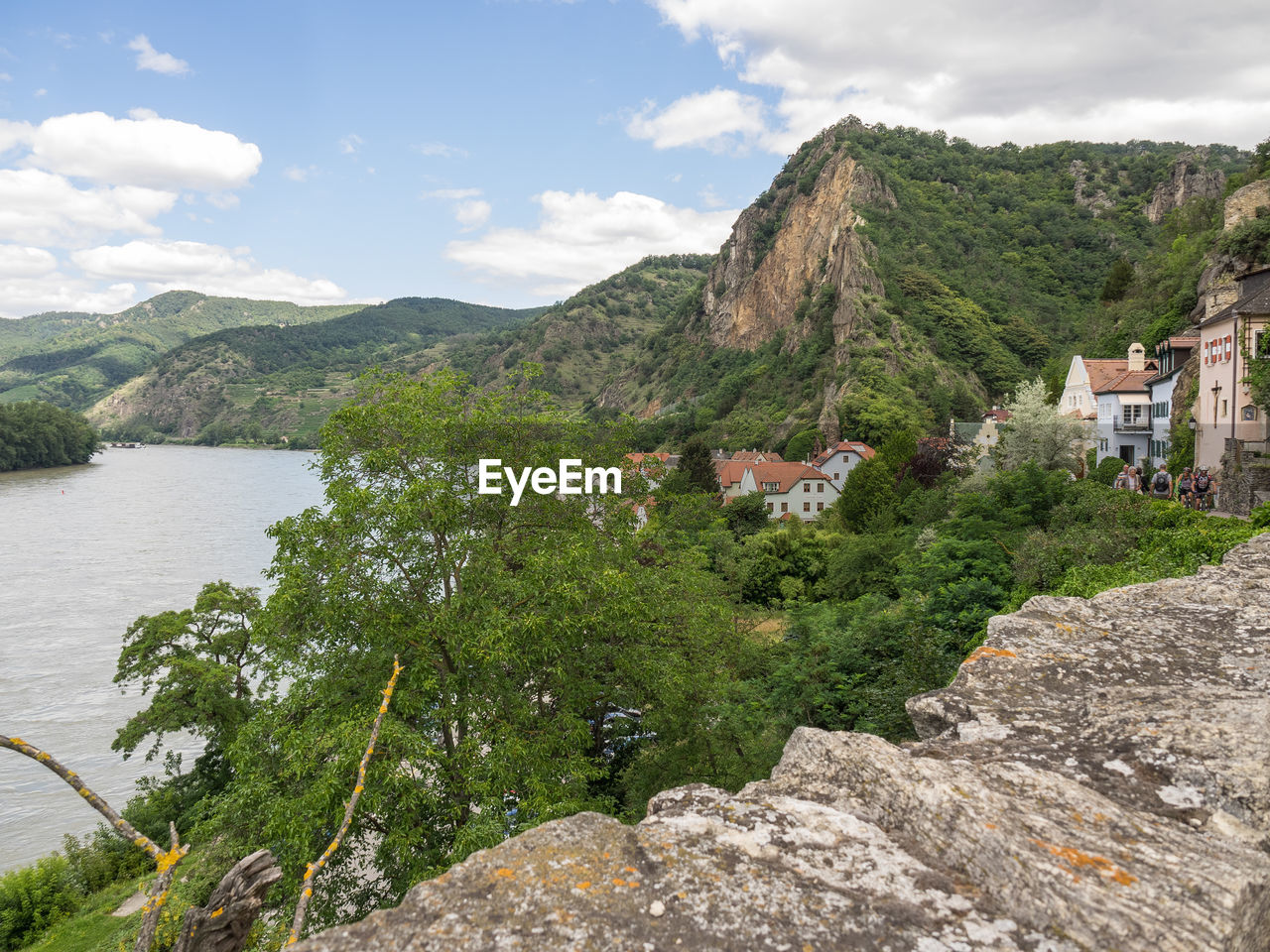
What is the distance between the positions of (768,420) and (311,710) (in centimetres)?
7968

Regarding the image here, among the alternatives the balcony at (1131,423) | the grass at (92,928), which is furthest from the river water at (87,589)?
the balcony at (1131,423)

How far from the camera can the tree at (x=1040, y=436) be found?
107ft

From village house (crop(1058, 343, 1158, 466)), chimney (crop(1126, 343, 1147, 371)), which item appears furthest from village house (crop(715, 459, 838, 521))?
chimney (crop(1126, 343, 1147, 371))

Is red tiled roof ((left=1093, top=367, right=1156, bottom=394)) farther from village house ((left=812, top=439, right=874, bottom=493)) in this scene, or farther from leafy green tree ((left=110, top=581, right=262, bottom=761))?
leafy green tree ((left=110, top=581, right=262, bottom=761))

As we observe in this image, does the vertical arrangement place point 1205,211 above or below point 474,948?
above

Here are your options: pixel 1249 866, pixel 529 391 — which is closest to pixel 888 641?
pixel 529 391

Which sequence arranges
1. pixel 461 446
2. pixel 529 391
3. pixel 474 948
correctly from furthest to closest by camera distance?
1. pixel 529 391
2. pixel 461 446
3. pixel 474 948

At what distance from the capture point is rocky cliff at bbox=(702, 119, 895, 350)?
93.2m

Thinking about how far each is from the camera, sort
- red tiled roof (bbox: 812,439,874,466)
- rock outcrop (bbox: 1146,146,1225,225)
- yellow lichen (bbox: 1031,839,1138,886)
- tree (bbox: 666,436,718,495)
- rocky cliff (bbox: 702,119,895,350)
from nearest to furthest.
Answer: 1. yellow lichen (bbox: 1031,839,1138,886)
2. tree (bbox: 666,436,718,495)
3. red tiled roof (bbox: 812,439,874,466)
4. rocky cliff (bbox: 702,119,895,350)
5. rock outcrop (bbox: 1146,146,1225,225)

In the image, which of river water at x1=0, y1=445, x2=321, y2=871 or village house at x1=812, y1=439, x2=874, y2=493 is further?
village house at x1=812, y1=439, x2=874, y2=493

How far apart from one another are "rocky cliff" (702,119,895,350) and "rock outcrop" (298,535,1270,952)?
86.9 m

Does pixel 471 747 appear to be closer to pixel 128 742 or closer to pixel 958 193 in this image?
pixel 128 742

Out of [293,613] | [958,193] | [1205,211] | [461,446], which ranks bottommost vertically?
[293,613]

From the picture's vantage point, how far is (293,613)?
39.1 ft
